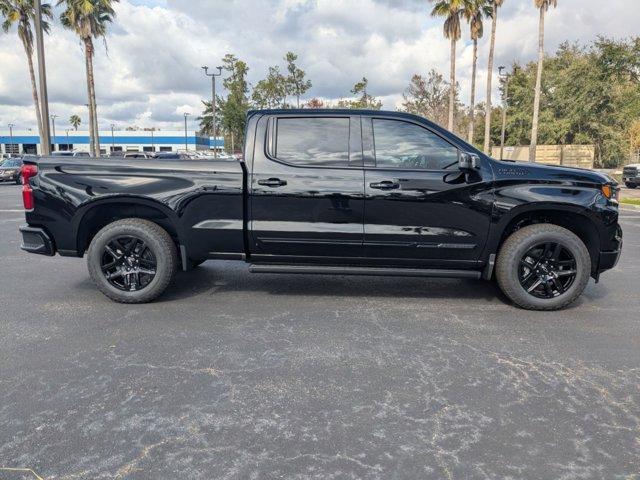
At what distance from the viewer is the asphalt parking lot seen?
8.05 ft

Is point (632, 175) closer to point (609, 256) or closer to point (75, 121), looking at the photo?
point (609, 256)

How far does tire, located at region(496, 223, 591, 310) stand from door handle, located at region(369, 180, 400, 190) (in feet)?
4.02

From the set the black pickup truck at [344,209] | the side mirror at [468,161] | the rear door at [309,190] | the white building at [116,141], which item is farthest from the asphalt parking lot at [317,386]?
the white building at [116,141]

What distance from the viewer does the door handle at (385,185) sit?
4637 mm

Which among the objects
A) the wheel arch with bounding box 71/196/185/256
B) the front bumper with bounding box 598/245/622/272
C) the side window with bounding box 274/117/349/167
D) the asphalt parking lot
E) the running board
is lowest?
the asphalt parking lot

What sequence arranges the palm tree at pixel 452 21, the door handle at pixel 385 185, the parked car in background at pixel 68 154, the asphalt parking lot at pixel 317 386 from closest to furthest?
the asphalt parking lot at pixel 317 386 < the door handle at pixel 385 185 < the parked car in background at pixel 68 154 < the palm tree at pixel 452 21

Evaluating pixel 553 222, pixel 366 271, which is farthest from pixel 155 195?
pixel 553 222

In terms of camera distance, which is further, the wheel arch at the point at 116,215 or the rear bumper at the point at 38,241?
the rear bumper at the point at 38,241

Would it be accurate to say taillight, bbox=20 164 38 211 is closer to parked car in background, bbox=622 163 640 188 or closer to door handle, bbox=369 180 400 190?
door handle, bbox=369 180 400 190

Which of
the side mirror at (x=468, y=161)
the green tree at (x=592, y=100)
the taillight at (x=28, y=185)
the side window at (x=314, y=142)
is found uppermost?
the green tree at (x=592, y=100)

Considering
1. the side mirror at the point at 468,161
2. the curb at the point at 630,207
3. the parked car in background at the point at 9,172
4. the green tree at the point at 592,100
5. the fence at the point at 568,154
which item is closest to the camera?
the side mirror at the point at 468,161

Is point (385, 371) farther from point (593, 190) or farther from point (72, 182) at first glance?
point (72, 182)

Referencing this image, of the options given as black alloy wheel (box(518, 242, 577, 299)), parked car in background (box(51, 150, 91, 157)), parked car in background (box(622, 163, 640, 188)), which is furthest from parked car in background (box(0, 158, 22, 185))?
parked car in background (box(622, 163, 640, 188))

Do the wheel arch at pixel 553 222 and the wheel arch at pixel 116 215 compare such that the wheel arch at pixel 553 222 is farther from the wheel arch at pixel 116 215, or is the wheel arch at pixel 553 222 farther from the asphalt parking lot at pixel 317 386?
the wheel arch at pixel 116 215
